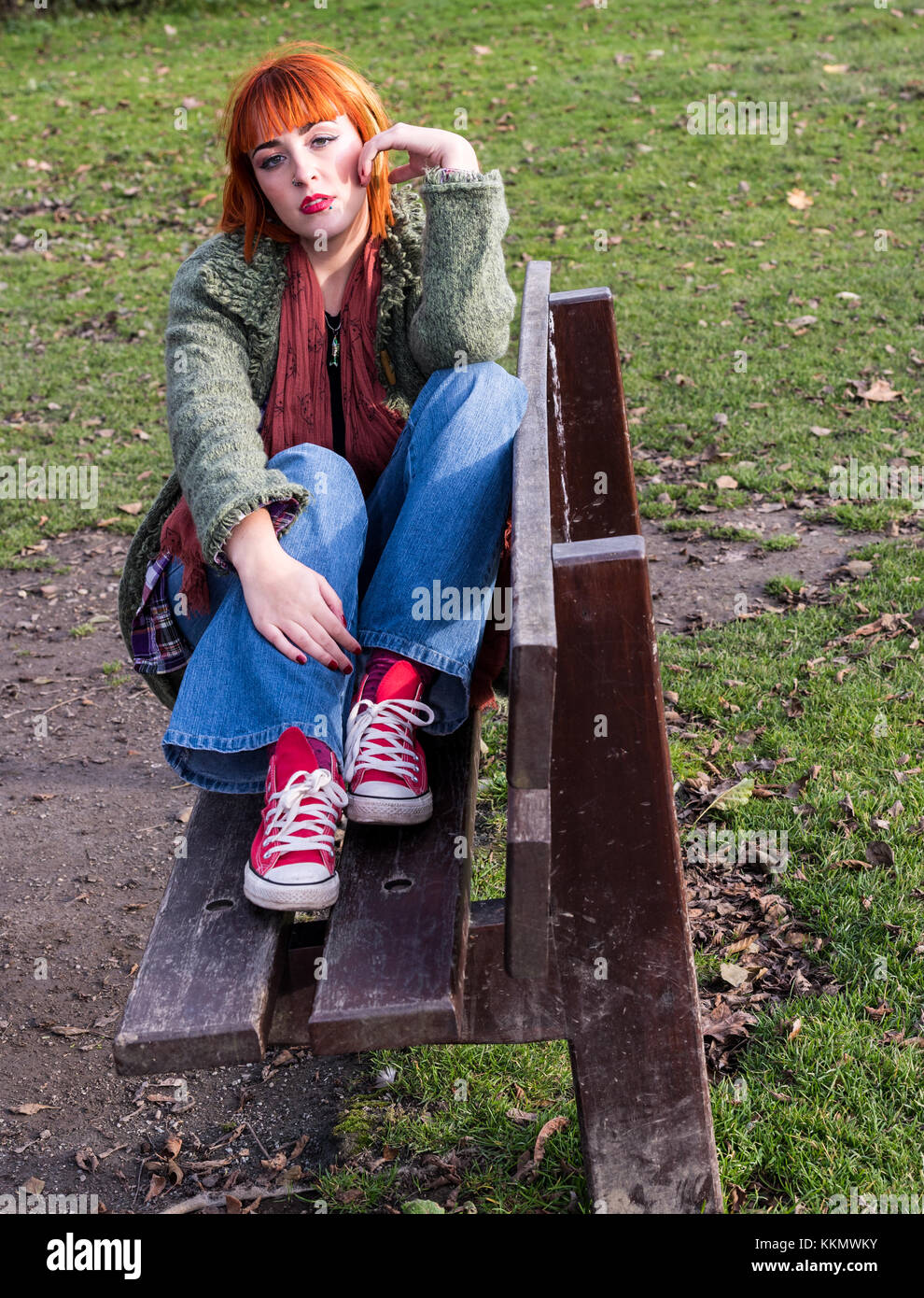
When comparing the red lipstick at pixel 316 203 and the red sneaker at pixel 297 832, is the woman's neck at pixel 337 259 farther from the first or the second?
the red sneaker at pixel 297 832

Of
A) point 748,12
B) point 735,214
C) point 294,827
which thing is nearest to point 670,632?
point 294,827

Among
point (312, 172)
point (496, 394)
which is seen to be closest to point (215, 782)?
point (496, 394)

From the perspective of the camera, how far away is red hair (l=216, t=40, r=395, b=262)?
2445mm

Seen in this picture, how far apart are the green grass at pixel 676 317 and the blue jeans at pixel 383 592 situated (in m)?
0.98

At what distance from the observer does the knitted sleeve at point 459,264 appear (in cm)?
Result: 239

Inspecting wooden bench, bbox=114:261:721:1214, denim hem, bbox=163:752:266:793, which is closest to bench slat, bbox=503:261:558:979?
wooden bench, bbox=114:261:721:1214

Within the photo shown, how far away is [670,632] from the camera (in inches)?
173

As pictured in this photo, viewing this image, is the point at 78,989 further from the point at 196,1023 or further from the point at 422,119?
the point at 422,119

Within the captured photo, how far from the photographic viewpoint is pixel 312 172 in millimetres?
2467
